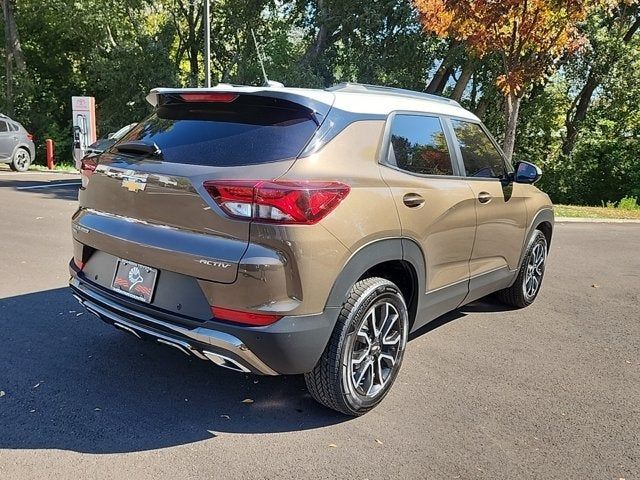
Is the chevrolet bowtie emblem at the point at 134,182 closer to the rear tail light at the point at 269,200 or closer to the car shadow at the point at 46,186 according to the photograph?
the rear tail light at the point at 269,200

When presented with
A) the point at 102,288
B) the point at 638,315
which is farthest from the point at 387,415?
the point at 638,315

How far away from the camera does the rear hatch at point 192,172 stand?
9.29 ft

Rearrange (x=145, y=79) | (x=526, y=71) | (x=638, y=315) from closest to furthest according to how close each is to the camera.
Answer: (x=638, y=315)
(x=526, y=71)
(x=145, y=79)

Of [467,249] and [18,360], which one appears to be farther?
[467,249]

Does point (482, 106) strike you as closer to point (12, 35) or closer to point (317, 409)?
point (12, 35)

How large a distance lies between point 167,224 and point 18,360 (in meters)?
1.69

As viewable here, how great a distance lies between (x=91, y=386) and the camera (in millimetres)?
3500

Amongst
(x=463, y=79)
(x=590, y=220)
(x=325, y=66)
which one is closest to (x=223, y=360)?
(x=590, y=220)

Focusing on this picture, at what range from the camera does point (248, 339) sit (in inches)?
110

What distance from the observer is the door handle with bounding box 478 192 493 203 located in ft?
13.8

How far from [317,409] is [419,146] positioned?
5.71 ft

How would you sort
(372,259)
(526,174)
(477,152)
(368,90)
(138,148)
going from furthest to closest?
1. (526,174)
2. (477,152)
3. (368,90)
4. (138,148)
5. (372,259)

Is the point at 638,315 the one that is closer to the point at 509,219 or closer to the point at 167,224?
the point at 509,219

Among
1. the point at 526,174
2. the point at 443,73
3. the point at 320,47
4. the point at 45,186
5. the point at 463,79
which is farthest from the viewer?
the point at 320,47
